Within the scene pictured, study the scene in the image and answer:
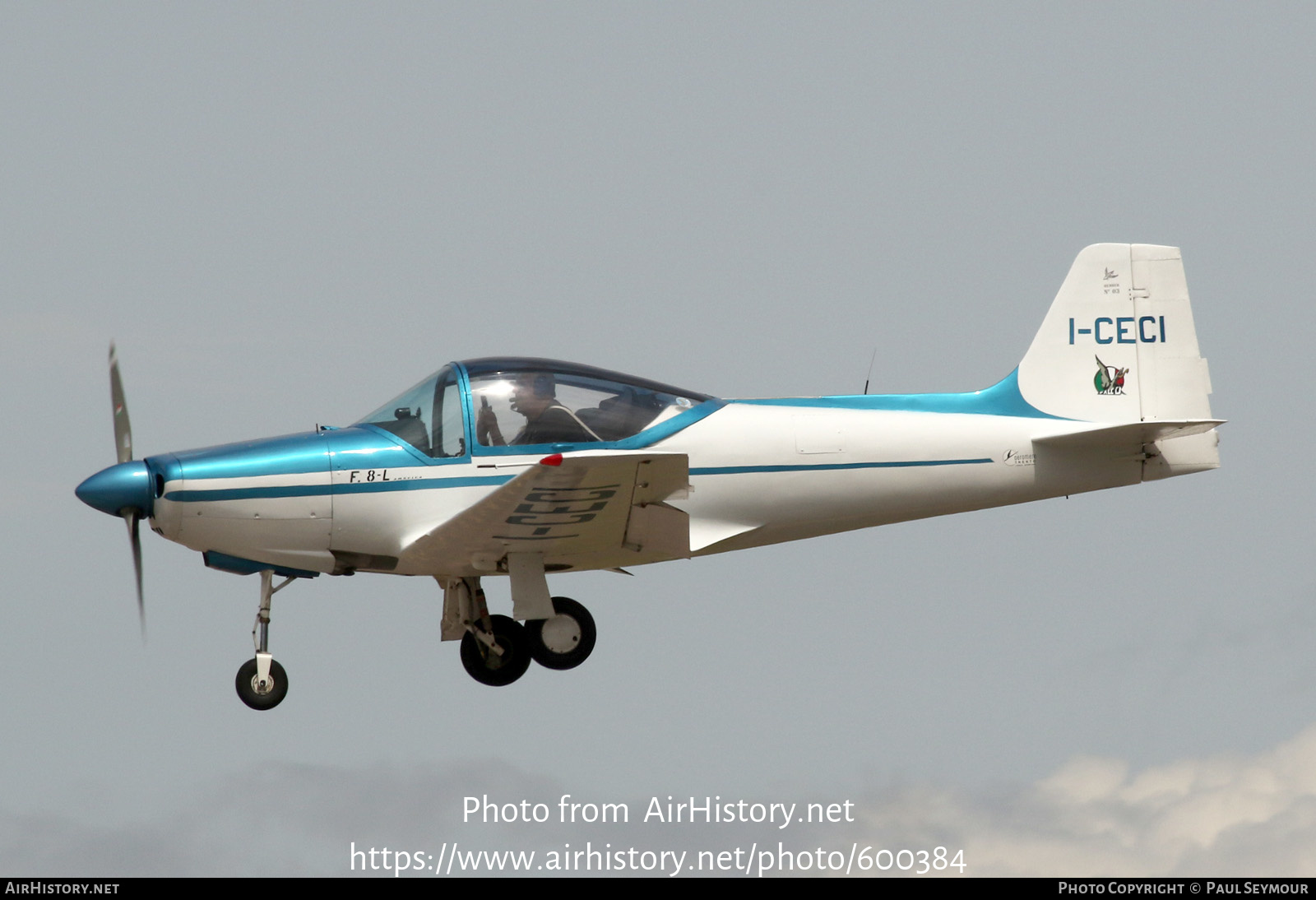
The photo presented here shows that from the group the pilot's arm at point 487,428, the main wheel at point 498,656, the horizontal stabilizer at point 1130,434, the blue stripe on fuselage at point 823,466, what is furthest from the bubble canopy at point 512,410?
the horizontal stabilizer at point 1130,434

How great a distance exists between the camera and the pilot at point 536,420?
41.7 feet

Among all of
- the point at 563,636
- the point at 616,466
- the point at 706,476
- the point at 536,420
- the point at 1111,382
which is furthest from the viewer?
the point at 1111,382

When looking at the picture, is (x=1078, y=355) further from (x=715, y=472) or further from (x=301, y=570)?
(x=301, y=570)

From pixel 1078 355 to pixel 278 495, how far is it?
22.8 feet

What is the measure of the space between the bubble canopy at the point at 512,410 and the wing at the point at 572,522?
0.69m

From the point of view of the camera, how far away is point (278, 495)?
1256 cm

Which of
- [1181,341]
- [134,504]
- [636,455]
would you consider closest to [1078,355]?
[1181,341]

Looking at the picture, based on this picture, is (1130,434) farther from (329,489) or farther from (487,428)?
(329,489)

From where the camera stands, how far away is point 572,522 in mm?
12359

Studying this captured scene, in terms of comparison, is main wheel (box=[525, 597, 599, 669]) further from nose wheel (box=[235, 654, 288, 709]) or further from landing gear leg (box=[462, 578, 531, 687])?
nose wheel (box=[235, 654, 288, 709])

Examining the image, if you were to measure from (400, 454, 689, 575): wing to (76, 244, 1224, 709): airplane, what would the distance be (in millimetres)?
24

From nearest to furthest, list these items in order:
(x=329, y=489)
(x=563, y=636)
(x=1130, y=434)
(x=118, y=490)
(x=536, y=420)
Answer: (x=118, y=490)
(x=329, y=489)
(x=536, y=420)
(x=563, y=636)
(x=1130, y=434)

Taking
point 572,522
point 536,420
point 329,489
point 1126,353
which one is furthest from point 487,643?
point 1126,353

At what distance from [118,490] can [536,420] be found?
3192 millimetres
